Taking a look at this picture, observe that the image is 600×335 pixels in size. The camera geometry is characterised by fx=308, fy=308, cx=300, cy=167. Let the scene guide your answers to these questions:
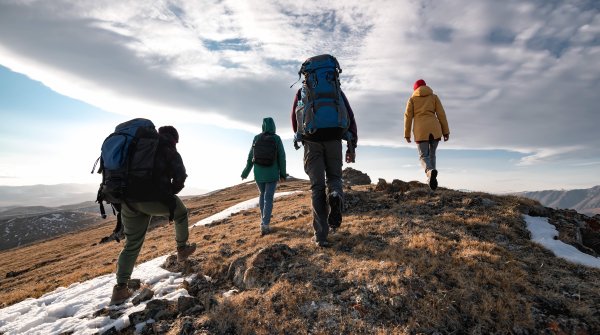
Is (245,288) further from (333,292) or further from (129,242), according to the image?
(129,242)

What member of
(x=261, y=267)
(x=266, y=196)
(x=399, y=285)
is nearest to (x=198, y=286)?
(x=261, y=267)

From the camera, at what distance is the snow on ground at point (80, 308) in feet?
17.1

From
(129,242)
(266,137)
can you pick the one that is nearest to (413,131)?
(266,137)

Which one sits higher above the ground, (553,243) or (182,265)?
(553,243)

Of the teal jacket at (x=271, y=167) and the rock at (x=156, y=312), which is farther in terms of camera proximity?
the teal jacket at (x=271, y=167)

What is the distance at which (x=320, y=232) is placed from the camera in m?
6.97

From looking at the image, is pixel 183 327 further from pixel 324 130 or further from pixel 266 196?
pixel 266 196

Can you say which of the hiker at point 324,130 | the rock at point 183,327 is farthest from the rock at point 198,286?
the hiker at point 324,130

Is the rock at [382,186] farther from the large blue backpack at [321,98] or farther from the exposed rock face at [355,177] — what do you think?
the exposed rock face at [355,177]

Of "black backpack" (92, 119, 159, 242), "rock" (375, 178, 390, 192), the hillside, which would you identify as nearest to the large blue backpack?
the hillside

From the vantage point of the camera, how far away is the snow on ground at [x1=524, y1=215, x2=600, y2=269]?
6051mm

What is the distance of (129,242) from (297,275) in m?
3.20

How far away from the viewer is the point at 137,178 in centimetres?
523

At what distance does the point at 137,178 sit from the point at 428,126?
27.3 feet
